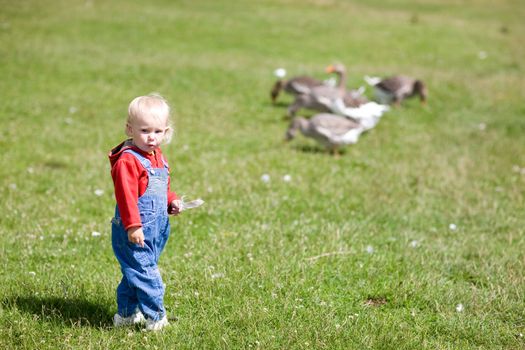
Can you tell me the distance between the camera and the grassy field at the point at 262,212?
509cm

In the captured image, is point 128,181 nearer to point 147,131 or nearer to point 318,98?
point 147,131

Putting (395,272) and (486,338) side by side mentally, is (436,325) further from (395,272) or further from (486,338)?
(395,272)

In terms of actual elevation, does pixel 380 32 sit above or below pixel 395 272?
above

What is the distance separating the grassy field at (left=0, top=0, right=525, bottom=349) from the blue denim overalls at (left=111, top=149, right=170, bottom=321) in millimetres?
374

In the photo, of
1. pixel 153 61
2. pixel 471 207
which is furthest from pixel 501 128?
pixel 153 61

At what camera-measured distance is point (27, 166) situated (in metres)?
9.84

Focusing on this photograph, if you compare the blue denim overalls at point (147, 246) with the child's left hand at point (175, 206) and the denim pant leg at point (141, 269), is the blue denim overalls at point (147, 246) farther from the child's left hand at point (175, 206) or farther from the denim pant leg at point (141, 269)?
the child's left hand at point (175, 206)

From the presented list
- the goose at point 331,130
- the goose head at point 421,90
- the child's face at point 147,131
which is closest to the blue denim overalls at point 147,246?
the child's face at point 147,131

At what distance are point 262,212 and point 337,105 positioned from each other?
5958mm

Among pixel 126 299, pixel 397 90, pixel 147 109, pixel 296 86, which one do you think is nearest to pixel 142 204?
pixel 147 109

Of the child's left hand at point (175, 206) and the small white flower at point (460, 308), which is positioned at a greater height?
the child's left hand at point (175, 206)

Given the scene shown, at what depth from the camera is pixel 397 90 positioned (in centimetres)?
1571

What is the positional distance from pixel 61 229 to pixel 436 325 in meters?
4.51

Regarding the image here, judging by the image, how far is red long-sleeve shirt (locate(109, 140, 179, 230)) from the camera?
432cm
